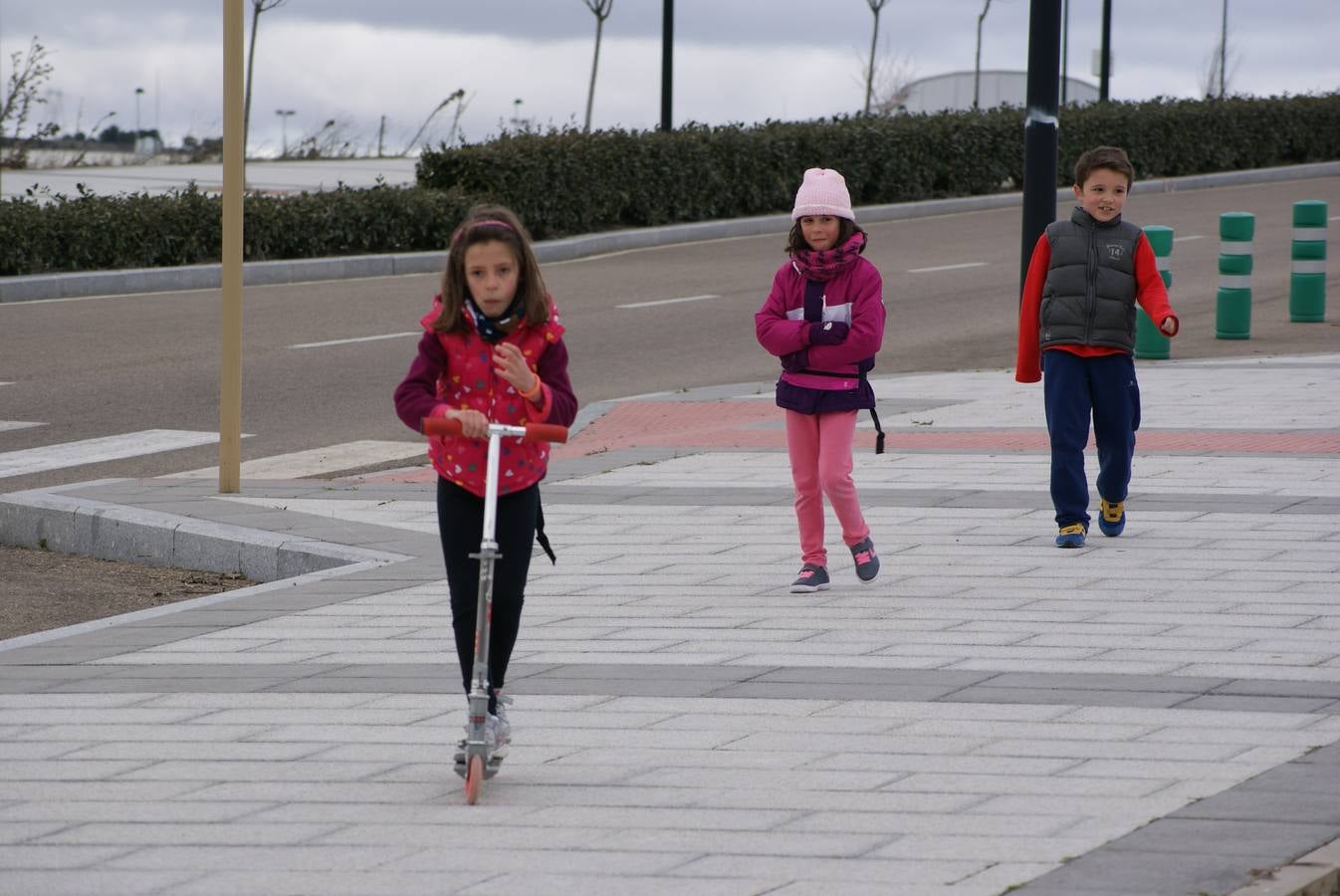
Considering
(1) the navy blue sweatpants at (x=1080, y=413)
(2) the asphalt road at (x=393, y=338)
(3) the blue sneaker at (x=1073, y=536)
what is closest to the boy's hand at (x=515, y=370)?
(1) the navy blue sweatpants at (x=1080, y=413)

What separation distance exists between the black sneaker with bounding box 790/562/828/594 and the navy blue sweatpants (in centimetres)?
118

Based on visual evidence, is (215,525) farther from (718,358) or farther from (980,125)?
(980,125)

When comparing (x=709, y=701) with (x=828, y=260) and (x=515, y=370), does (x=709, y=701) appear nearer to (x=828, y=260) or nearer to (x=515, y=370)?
(x=515, y=370)

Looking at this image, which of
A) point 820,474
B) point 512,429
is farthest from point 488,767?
point 820,474

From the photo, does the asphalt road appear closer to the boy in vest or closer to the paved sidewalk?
the paved sidewalk

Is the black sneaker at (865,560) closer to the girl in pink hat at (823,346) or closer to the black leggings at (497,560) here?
the girl in pink hat at (823,346)

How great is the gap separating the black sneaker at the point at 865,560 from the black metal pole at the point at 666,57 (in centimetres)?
2071

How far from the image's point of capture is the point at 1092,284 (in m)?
7.72

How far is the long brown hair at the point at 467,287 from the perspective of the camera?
4.78m

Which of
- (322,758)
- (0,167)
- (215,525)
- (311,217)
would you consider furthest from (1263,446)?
(0,167)

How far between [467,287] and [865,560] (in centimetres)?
272

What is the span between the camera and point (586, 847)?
4309 mm

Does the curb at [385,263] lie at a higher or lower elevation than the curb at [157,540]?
higher

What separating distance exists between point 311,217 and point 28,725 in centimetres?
1661
